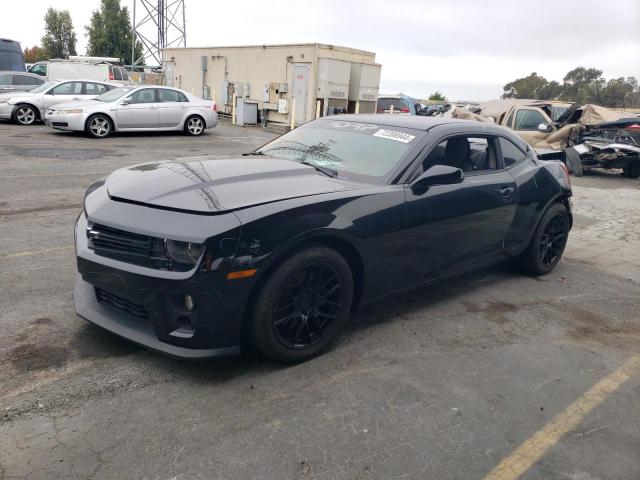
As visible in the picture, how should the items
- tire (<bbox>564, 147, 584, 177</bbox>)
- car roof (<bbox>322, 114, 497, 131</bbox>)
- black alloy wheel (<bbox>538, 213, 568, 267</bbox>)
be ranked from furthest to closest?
tire (<bbox>564, 147, 584, 177</bbox>) < black alloy wheel (<bbox>538, 213, 568, 267</bbox>) < car roof (<bbox>322, 114, 497, 131</bbox>)

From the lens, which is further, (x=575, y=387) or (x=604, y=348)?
(x=604, y=348)

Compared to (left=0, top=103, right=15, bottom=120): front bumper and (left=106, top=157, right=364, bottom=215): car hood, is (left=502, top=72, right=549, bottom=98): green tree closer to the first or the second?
(left=0, top=103, right=15, bottom=120): front bumper

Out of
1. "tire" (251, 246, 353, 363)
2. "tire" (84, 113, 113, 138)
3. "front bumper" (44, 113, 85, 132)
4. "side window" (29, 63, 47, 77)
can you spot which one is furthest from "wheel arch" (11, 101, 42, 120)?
"tire" (251, 246, 353, 363)

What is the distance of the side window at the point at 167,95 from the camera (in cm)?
1516

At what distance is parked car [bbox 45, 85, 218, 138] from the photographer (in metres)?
13.7

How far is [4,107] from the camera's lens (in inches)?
611

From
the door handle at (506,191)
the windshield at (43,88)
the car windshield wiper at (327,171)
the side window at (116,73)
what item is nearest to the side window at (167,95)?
the windshield at (43,88)

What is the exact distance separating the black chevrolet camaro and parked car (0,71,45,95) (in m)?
15.3

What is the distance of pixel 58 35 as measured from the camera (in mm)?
66375

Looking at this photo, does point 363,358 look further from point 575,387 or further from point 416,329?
point 575,387

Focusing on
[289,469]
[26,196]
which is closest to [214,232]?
[289,469]

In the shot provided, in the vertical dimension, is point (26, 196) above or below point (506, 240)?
below

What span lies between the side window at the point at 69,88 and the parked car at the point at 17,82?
6.13ft

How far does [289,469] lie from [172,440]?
596 millimetres
